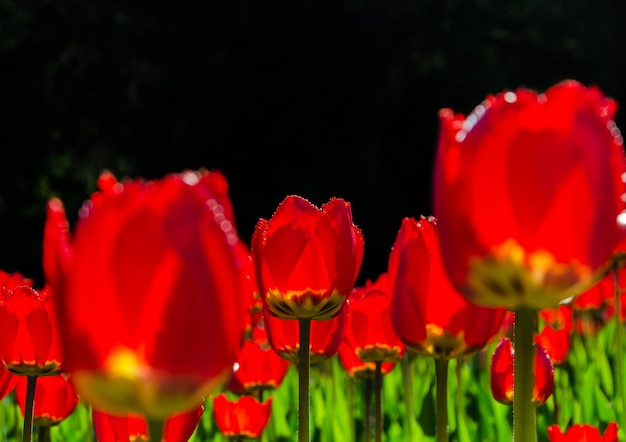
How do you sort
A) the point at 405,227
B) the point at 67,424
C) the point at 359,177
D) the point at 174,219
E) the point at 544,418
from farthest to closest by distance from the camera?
the point at 359,177 < the point at 67,424 < the point at 544,418 < the point at 405,227 < the point at 174,219

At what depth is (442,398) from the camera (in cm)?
98

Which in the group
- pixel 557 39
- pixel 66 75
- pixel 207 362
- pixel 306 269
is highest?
pixel 557 39

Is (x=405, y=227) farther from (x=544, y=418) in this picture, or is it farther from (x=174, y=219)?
(x=544, y=418)

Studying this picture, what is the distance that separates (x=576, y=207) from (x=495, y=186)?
57 millimetres

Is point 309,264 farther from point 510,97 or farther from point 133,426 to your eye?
point 510,97

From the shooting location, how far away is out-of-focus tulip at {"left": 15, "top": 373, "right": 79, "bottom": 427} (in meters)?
1.39

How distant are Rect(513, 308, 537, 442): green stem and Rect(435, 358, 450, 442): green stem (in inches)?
13.6

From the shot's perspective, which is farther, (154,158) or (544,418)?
→ (154,158)

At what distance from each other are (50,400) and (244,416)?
1.41ft

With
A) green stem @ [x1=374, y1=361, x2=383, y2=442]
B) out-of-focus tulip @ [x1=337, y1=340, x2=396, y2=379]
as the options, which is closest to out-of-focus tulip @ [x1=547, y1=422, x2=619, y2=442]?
green stem @ [x1=374, y1=361, x2=383, y2=442]

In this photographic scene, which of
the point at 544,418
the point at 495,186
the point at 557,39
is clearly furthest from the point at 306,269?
the point at 557,39

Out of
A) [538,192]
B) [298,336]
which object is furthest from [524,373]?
[298,336]

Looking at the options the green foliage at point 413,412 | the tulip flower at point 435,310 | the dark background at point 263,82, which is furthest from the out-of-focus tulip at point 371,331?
the dark background at point 263,82

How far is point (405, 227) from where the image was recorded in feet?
3.29
